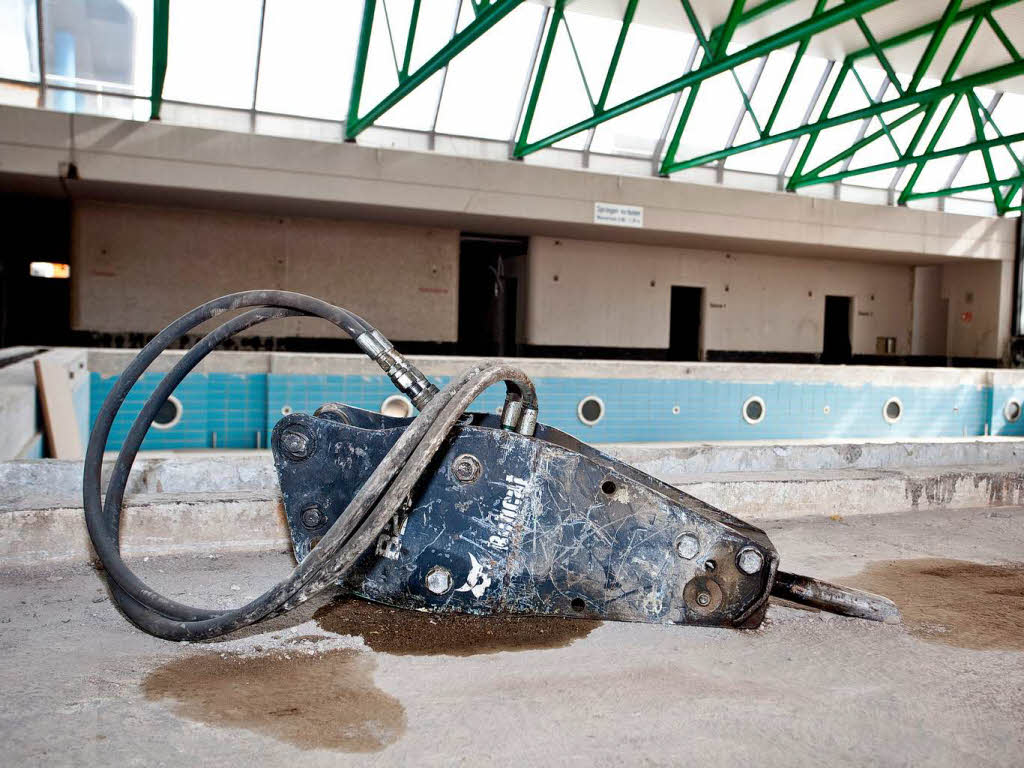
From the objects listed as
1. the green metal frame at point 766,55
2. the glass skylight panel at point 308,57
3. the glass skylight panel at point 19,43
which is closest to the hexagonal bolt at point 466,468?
the green metal frame at point 766,55

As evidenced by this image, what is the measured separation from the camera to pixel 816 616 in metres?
2.33

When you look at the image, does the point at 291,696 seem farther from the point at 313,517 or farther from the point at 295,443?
the point at 295,443

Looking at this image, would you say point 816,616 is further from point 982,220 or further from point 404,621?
point 982,220

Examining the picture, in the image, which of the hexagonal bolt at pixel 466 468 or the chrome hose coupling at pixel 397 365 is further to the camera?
the chrome hose coupling at pixel 397 365

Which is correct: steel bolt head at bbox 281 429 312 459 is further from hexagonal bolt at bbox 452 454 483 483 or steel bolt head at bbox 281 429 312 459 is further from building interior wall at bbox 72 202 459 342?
building interior wall at bbox 72 202 459 342

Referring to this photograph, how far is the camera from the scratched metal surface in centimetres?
205

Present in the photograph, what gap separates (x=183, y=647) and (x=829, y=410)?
431 inches

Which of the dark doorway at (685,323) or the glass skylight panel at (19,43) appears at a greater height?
the glass skylight panel at (19,43)

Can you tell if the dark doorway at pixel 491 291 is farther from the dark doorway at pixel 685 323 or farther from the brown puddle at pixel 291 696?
the brown puddle at pixel 291 696

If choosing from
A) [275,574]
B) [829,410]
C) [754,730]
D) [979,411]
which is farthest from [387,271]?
[754,730]

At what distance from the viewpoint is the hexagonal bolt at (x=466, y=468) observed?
2.04 meters

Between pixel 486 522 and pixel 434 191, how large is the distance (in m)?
11.9

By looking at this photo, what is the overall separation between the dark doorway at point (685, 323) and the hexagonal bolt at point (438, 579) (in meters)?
16.7

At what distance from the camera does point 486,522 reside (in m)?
2.04
